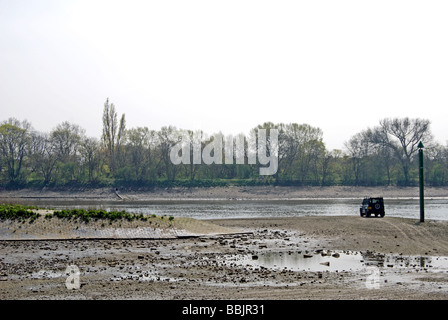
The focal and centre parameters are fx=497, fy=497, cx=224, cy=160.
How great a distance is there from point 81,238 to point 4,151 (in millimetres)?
79753

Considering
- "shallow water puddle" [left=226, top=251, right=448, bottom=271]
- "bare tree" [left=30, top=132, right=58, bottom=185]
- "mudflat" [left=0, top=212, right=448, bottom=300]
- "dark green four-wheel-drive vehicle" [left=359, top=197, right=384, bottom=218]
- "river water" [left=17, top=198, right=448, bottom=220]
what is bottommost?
"river water" [left=17, top=198, right=448, bottom=220]

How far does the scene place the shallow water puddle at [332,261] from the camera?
725 inches

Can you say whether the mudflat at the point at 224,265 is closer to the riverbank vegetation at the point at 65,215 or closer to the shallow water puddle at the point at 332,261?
the shallow water puddle at the point at 332,261

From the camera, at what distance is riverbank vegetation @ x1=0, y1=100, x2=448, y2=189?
318ft

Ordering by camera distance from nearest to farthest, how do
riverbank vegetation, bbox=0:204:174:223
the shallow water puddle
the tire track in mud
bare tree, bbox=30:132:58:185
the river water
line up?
the shallow water puddle → the tire track in mud → riverbank vegetation, bbox=0:204:174:223 → the river water → bare tree, bbox=30:132:58:185

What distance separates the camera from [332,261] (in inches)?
783

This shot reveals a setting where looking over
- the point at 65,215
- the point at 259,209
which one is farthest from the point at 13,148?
the point at 65,215

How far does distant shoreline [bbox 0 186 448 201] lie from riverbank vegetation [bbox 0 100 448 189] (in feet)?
9.12

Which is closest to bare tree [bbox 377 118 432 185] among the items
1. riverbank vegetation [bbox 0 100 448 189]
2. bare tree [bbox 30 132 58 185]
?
riverbank vegetation [bbox 0 100 448 189]

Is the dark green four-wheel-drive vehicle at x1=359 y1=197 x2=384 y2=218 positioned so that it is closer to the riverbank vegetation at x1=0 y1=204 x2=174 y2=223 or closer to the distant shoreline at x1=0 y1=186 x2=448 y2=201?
the riverbank vegetation at x1=0 y1=204 x2=174 y2=223

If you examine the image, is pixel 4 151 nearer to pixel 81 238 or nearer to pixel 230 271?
pixel 81 238

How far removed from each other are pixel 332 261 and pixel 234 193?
70.7m

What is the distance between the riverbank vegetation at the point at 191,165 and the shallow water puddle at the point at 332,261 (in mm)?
74863

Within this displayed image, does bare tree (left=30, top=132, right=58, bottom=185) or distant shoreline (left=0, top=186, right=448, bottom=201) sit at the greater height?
bare tree (left=30, top=132, right=58, bottom=185)
